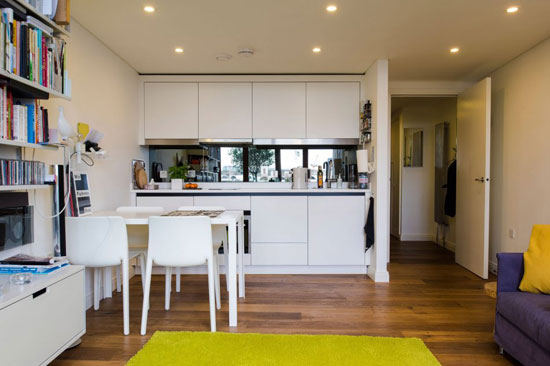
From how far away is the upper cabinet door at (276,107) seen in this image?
423 centimetres

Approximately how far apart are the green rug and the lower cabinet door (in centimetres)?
157

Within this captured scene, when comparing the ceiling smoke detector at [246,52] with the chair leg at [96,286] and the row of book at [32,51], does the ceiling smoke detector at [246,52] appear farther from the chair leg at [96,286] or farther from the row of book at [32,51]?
the chair leg at [96,286]

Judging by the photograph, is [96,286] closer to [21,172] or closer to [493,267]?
[21,172]

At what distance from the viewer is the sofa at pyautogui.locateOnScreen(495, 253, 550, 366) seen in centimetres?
176

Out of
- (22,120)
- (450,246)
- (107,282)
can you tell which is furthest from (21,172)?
(450,246)

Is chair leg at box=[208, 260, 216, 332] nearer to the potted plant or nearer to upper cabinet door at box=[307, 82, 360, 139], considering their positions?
the potted plant

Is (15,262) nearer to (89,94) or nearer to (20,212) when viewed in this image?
(20,212)

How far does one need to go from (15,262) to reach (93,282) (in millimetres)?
1175

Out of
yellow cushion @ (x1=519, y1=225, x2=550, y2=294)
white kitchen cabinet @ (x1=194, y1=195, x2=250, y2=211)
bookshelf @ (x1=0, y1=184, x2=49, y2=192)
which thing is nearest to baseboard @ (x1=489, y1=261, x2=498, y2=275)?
yellow cushion @ (x1=519, y1=225, x2=550, y2=294)

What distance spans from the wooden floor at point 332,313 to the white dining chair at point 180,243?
1.02 feet

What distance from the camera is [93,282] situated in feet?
10.1

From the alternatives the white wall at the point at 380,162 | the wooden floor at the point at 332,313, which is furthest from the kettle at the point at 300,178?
the wooden floor at the point at 332,313

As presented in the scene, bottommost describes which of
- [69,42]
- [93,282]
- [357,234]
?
[93,282]

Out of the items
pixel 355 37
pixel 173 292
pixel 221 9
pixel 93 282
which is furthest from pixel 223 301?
pixel 355 37
